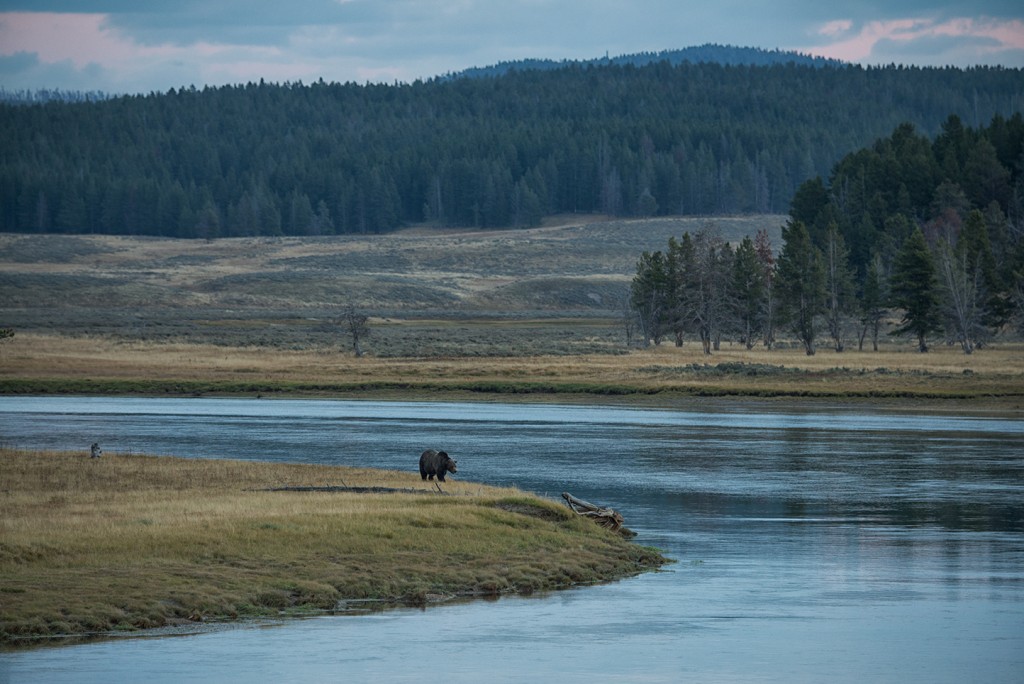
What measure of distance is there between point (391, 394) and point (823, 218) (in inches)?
2554

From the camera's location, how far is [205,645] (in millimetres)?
18844

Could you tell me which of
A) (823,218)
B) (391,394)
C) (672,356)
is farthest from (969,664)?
(823,218)

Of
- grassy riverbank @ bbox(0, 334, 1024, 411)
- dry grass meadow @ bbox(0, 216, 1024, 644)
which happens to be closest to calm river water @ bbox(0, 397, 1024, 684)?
dry grass meadow @ bbox(0, 216, 1024, 644)

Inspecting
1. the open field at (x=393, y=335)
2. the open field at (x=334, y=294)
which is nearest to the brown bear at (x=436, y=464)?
the open field at (x=393, y=335)

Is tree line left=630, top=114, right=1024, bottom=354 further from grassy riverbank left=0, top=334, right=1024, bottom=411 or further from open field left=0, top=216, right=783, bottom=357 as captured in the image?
open field left=0, top=216, right=783, bottom=357

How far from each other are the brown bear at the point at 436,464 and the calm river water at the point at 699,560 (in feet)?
11.0

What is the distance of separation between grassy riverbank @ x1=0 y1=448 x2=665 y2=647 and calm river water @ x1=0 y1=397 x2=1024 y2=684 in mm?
740

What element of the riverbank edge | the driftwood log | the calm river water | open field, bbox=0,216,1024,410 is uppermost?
open field, bbox=0,216,1024,410

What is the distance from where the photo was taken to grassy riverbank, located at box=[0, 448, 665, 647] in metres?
20.1

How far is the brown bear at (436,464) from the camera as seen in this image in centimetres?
3269

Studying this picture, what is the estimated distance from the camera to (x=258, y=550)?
23.4m

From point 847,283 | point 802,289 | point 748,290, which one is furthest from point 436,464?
point 847,283

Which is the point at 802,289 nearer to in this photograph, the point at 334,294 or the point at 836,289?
the point at 836,289

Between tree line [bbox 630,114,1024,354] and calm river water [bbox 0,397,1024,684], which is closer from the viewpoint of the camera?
calm river water [bbox 0,397,1024,684]
